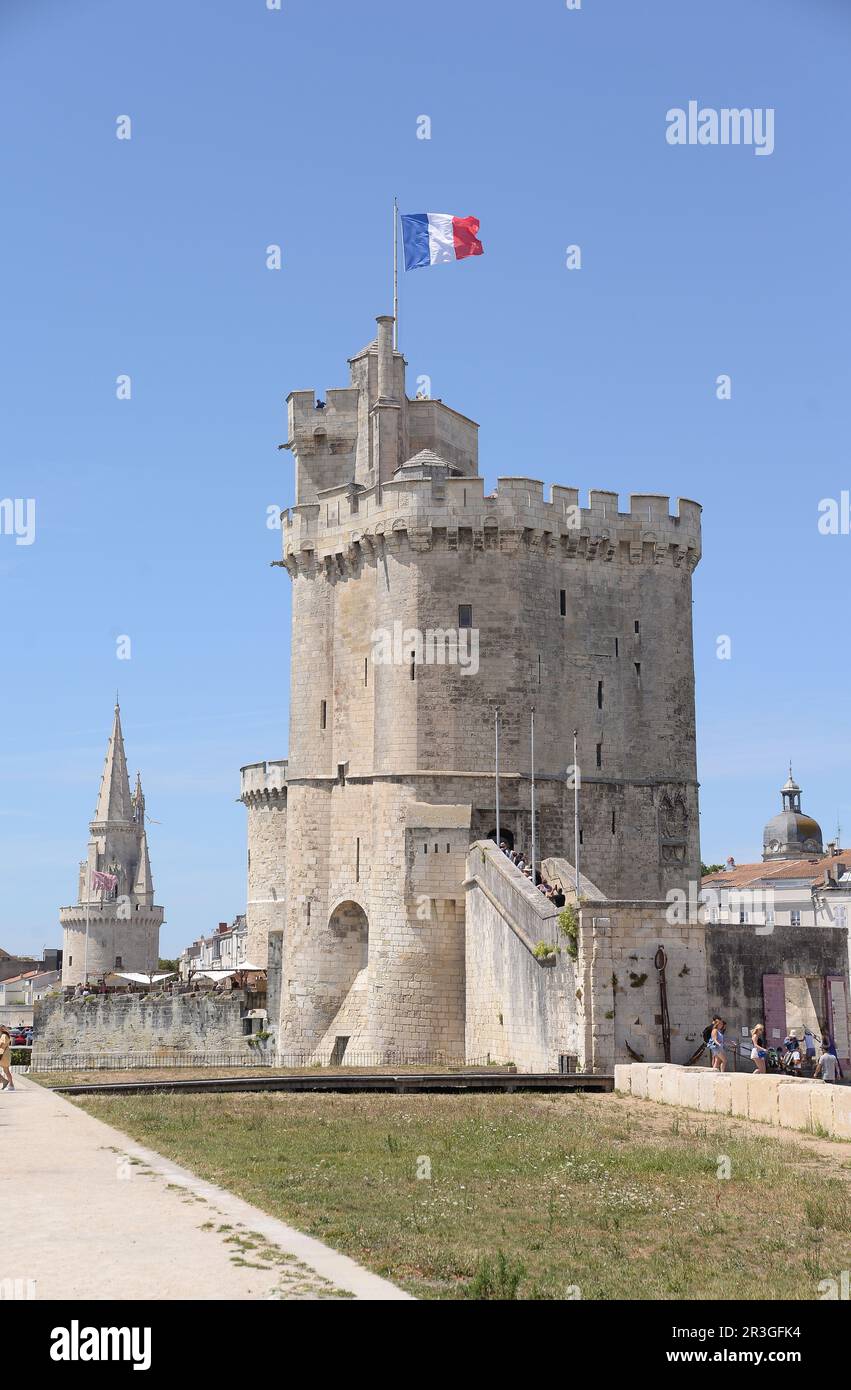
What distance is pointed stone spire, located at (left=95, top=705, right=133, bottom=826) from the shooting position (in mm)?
109688

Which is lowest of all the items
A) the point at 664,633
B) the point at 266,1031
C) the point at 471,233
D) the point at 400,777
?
the point at 266,1031

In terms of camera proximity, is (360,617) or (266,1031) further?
(266,1031)

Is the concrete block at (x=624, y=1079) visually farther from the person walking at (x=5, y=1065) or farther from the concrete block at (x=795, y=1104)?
the person walking at (x=5, y=1065)

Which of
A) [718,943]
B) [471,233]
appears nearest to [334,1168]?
[718,943]

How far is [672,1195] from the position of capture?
50.8ft

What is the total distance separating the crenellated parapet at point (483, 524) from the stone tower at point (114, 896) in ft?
205

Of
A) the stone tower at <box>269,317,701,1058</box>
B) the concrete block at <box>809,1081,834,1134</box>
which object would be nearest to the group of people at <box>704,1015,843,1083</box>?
the concrete block at <box>809,1081,834,1134</box>

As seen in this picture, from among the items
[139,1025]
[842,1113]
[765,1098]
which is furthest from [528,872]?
[139,1025]

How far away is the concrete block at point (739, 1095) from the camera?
22.0 meters

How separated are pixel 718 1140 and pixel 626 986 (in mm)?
8647

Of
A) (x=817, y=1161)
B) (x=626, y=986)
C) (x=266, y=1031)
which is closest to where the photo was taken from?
(x=817, y=1161)

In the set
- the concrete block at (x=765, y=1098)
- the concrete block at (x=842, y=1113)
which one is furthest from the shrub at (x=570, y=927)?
the concrete block at (x=842, y=1113)

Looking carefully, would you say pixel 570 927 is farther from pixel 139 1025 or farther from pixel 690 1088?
pixel 139 1025
